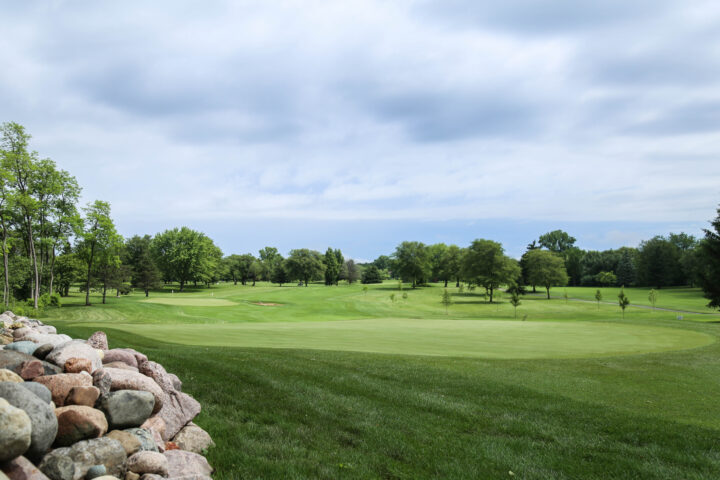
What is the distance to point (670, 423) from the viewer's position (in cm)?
798

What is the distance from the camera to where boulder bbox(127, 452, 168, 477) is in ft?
15.3

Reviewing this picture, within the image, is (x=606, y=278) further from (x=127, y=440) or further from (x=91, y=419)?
(x=91, y=419)

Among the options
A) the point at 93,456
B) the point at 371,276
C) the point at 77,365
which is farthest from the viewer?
the point at 371,276

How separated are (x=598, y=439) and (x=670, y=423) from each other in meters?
2.07

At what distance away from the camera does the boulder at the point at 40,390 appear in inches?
180

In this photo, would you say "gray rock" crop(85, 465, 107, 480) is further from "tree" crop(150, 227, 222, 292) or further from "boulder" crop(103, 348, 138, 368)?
"tree" crop(150, 227, 222, 292)

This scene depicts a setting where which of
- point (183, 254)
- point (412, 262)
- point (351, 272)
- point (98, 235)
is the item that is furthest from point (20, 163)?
point (351, 272)

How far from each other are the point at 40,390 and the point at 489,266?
77.1 meters

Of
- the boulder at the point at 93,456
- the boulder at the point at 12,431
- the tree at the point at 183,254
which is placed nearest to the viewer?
the boulder at the point at 12,431

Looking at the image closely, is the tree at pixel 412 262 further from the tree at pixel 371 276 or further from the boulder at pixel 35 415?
the boulder at pixel 35 415

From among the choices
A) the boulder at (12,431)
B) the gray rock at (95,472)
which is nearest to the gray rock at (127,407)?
the gray rock at (95,472)

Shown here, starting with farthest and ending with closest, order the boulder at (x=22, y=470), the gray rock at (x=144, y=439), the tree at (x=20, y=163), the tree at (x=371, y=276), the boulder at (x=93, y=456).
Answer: the tree at (x=371, y=276)
the tree at (x=20, y=163)
the gray rock at (x=144, y=439)
the boulder at (x=93, y=456)
the boulder at (x=22, y=470)

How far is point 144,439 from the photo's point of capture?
520cm

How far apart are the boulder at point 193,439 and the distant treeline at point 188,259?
30.2 meters
